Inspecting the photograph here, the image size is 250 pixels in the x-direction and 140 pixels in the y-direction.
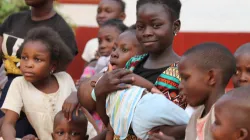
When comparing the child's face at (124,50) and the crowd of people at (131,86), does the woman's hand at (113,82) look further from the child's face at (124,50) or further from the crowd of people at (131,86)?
the child's face at (124,50)

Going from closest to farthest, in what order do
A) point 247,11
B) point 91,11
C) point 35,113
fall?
point 35,113 < point 247,11 < point 91,11

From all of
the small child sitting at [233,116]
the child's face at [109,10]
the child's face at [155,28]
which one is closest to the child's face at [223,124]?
the small child sitting at [233,116]

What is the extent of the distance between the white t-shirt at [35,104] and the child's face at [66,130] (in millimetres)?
126

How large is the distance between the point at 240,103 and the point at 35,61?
2.30m

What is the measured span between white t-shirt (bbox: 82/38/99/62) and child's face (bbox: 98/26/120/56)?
190 centimetres

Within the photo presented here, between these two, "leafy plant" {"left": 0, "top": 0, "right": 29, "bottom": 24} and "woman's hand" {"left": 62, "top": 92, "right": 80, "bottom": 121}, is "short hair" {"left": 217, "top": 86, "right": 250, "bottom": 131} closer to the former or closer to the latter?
"woman's hand" {"left": 62, "top": 92, "right": 80, "bottom": 121}

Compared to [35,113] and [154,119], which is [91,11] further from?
[154,119]

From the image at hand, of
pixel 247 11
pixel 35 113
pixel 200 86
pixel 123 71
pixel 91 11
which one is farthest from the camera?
pixel 91 11

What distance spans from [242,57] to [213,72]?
1.00 metres

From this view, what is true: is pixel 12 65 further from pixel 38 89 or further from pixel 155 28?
pixel 155 28

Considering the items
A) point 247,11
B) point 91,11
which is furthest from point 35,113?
point 91,11

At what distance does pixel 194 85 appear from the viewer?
12.7 ft

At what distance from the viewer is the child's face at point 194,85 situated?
3.88m

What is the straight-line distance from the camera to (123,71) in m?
4.21
